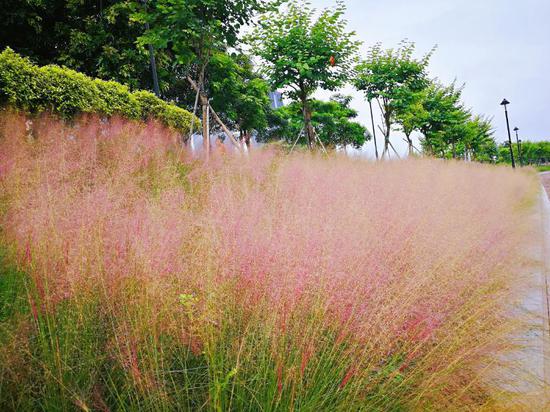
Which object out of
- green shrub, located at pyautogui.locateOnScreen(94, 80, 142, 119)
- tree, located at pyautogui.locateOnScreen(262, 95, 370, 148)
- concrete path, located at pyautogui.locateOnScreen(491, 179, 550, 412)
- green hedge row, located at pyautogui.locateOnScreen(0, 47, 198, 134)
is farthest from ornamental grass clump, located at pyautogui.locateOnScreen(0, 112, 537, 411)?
tree, located at pyautogui.locateOnScreen(262, 95, 370, 148)

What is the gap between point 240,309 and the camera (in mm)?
1643

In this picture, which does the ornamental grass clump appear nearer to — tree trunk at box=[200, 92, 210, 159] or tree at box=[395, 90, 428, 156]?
tree trunk at box=[200, 92, 210, 159]

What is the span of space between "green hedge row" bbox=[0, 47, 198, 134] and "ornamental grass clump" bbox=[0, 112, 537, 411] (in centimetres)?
363

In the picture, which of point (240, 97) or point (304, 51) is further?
point (240, 97)

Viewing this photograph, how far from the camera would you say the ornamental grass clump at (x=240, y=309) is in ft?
4.67

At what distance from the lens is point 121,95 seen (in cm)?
763

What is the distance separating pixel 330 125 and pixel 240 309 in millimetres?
30098

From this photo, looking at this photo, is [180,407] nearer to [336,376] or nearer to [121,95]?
[336,376]

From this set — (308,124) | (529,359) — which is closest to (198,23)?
(308,124)

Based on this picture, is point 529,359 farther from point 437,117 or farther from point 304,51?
point 437,117

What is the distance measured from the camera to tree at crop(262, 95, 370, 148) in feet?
94.7

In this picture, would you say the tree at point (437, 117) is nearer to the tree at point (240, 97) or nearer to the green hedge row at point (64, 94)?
the tree at point (240, 97)

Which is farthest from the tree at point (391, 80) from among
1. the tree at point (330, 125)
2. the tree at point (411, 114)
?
the tree at point (330, 125)

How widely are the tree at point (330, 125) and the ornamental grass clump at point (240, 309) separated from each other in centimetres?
2346
